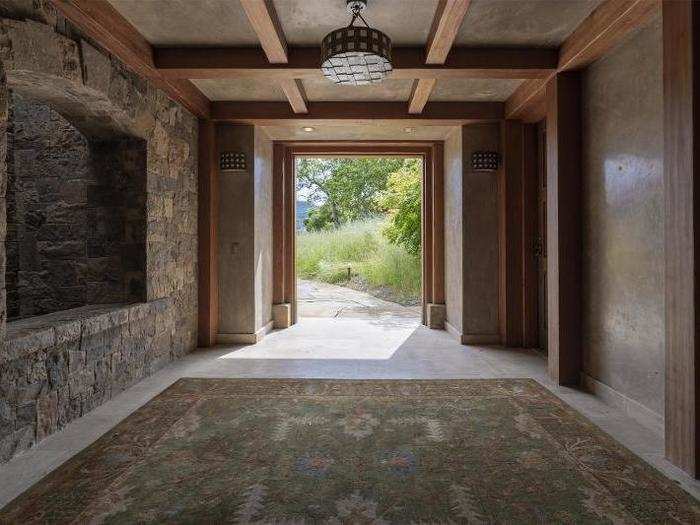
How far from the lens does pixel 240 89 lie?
4.38 metres

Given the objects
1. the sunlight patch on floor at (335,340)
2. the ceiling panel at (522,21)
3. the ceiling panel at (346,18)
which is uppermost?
the ceiling panel at (346,18)

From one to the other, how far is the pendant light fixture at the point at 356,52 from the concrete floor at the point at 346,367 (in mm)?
2265

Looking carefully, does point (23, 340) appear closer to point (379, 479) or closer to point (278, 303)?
point (379, 479)

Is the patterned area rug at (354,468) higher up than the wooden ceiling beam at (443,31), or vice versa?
the wooden ceiling beam at (443,31)

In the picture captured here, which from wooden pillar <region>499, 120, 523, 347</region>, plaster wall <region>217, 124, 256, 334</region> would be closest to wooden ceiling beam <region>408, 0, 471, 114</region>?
wooden pillar <region>499, 120, 523, 347</region>

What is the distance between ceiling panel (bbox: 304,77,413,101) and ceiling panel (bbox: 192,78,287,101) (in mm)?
337

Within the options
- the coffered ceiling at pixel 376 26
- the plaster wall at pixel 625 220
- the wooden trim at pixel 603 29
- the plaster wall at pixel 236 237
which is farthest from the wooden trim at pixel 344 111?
the plaster wall at pixel 625 220

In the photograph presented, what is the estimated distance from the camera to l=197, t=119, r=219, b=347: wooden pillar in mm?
4867

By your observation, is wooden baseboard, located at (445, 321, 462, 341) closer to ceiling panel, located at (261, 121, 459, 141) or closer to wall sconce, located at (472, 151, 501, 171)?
wall sconce, located at (472, 151, 501, 171)

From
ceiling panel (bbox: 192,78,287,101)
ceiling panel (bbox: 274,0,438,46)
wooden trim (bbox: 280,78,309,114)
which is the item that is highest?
ceiling panel (bbox: 192,78,287,101)

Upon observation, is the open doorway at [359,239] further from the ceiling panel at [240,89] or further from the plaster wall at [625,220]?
the plaster wall at [625,220]

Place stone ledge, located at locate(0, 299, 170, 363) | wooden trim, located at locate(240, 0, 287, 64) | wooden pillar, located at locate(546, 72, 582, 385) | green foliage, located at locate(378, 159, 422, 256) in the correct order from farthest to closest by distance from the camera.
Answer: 1. green foliage, located at locate(378, 159, 422, 256)
2. wooden pillar, located at locate(546, 72, 582, 385)
3. wooden trim, located at locate(240, 0, 287, 64)
4. stone ledge, located at locate(0, 299, 170, 363)

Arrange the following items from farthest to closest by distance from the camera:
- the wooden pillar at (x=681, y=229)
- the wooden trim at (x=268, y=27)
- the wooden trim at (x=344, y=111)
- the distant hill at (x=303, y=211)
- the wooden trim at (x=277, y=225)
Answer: the distant hill at (x=303, y=211), the wooden trim at (x=277, y=225), the wooden trim at (x=344, y=111), the wooden trim at (x=268, y=27), the wooden pillar at (x=681, y=229)

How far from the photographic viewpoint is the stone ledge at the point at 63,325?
2.28 m
